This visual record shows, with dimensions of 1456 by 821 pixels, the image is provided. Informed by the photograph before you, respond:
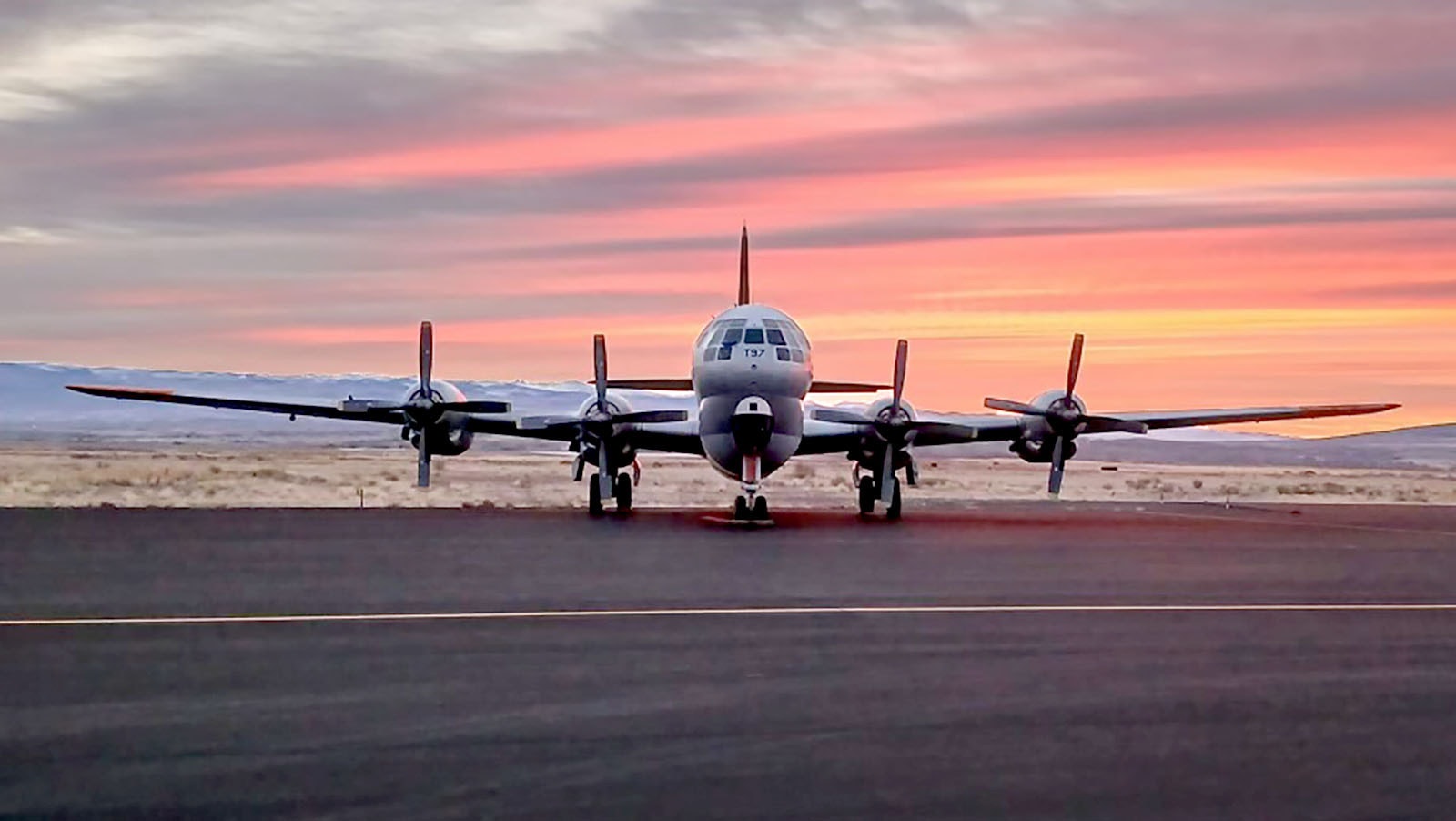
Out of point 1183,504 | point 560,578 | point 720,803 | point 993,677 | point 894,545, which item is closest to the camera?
point 720,803

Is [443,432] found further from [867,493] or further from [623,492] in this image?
[867,493]

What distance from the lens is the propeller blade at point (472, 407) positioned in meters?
36.9

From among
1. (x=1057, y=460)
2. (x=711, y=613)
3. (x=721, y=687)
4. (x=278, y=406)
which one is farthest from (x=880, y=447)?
(x=721, y=687)

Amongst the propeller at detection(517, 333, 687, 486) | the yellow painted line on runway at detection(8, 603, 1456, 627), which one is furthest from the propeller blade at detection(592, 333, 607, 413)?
the yellow painted line on runway at detection(8, 603, 1456, 627)

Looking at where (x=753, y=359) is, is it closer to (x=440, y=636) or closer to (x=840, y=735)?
(x=440, y=636)

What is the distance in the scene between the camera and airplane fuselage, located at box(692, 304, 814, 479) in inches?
1297

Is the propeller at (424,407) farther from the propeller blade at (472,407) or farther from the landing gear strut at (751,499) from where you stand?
the landing gear strut at (751,499)

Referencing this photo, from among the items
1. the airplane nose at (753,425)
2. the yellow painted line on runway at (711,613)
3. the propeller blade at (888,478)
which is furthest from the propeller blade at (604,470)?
the yellow painted line on runway at (711,613)

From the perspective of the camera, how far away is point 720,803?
7535 millimetres

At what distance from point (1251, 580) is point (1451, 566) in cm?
465

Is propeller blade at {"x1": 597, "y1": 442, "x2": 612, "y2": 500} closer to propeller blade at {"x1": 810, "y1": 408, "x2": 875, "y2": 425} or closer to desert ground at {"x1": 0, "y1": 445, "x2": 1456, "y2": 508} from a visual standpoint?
propeller blade at {"x1": 810, "y1": 408, "x2": 875, "y2": 425}

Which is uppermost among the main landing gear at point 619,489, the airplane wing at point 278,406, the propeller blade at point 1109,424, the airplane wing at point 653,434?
the propeller blade at point 1109,424

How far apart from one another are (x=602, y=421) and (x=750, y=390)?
4.48m

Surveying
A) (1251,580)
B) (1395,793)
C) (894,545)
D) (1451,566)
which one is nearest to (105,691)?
(1395,793)
